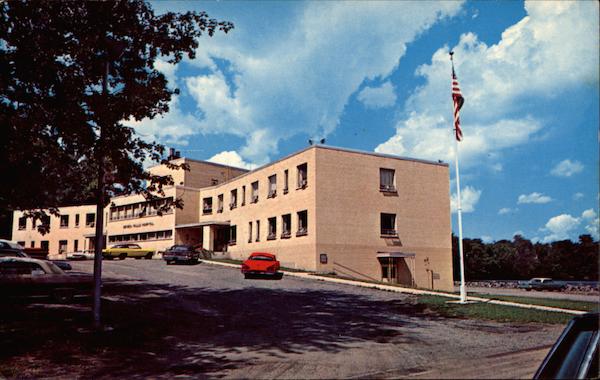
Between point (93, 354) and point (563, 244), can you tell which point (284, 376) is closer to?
point (93, 354)

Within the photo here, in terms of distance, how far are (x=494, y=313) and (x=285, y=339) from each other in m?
8.27

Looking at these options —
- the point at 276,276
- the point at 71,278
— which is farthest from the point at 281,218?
the point at 71,278

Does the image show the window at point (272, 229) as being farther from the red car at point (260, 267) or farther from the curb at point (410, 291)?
the red car at point (260, 267)

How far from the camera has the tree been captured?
10.8 metres

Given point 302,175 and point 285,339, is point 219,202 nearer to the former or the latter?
point 302,175

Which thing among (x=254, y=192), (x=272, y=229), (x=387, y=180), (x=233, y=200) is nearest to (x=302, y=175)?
(x=272, y=229)

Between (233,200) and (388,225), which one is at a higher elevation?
(233,200)

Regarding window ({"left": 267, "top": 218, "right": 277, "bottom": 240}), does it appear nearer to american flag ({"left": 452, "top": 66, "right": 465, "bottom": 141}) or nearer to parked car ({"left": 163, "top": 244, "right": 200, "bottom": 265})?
parked car ({"left": 163, "top": 244, "right": 200, "bottom": 265})

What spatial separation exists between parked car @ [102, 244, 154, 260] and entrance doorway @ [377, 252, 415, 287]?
2618 centimetres

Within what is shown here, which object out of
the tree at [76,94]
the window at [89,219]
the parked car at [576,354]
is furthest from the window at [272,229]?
the parked car at [576,354]

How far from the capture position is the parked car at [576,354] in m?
1.88

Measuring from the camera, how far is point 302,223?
3603cm

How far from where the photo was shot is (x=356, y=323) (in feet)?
44.6

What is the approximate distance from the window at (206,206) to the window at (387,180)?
23.1 meters
